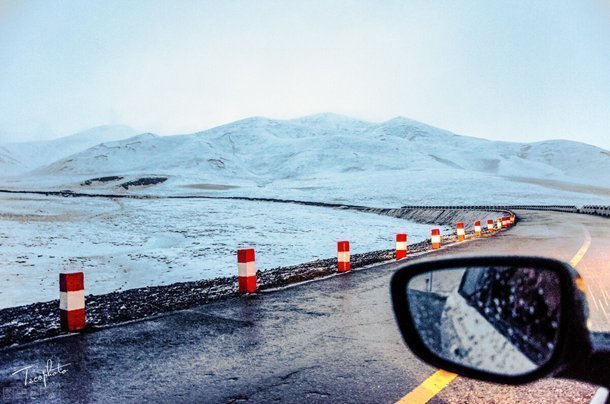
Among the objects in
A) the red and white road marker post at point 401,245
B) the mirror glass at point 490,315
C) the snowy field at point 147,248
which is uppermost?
the mirror glass at point 490,315

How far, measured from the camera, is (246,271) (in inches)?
346

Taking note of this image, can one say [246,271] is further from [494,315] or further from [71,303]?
[494,315]

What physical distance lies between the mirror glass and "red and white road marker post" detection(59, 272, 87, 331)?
17.5ft

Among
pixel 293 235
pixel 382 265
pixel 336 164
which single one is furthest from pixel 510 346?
pixel 336 164

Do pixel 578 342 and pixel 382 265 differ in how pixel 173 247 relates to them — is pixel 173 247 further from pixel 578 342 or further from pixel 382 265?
pixel 578 342

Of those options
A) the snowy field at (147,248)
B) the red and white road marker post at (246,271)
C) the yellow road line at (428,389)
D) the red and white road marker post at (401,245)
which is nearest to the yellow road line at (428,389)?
the yellow road line at (428,389)

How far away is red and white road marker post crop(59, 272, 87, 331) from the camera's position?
6270mm

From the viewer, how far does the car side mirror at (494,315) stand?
1452mm

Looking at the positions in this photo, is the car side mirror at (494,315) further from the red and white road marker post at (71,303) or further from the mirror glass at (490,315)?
the red and white road marker post at (71,303)

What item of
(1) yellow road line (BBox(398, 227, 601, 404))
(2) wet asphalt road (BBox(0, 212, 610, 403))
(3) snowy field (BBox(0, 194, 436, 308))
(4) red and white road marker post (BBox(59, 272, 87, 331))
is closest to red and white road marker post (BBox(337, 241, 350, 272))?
(2) wet asphalt road (BBox(0, 212, 610, 403))

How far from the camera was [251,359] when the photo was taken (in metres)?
4.91

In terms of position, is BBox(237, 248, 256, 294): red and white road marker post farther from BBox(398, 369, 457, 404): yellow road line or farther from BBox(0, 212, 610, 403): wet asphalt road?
BBox(398, 369, 457, 404): yellow road line

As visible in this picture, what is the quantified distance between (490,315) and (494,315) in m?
0.02

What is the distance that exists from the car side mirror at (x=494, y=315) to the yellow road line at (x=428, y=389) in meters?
1.97
